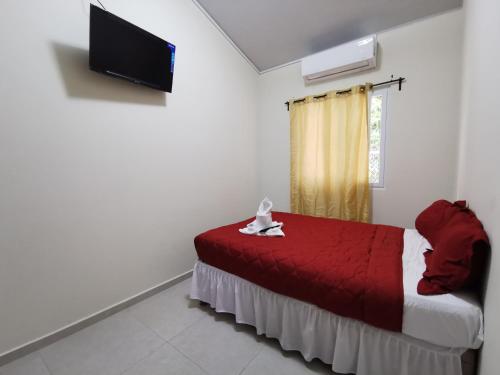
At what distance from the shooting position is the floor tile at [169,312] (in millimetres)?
1696

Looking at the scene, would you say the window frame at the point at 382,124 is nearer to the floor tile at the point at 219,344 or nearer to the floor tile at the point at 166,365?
the floor tile at the point at 219,344

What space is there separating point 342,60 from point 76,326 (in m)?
3.62

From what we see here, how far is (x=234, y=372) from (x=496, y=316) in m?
1.31

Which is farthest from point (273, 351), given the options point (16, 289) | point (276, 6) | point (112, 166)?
point (276, 6)

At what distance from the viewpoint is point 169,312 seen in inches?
73.9

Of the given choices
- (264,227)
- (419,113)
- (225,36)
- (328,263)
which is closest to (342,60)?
(419,113)

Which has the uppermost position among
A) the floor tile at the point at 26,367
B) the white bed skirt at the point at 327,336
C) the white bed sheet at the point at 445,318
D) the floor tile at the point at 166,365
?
the white bed sheet at the point at 445,318

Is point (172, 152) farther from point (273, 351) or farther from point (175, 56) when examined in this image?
point (273, 351)

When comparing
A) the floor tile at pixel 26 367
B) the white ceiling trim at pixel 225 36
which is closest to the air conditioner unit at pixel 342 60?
the white ceiling trim at pixel 225 36

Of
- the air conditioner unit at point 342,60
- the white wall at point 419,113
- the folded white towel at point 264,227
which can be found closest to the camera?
Answer: the folded white towel at point 264,227

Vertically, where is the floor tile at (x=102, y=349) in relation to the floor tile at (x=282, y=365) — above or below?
below

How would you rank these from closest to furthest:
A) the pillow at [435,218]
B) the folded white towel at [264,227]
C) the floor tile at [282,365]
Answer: the floor tile at [282,365], the pillow at [435,218], the folded white towel at [264,227]

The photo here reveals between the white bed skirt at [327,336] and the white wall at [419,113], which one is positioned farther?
the white wall at [419,113]

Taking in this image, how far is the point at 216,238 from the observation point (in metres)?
1.83
